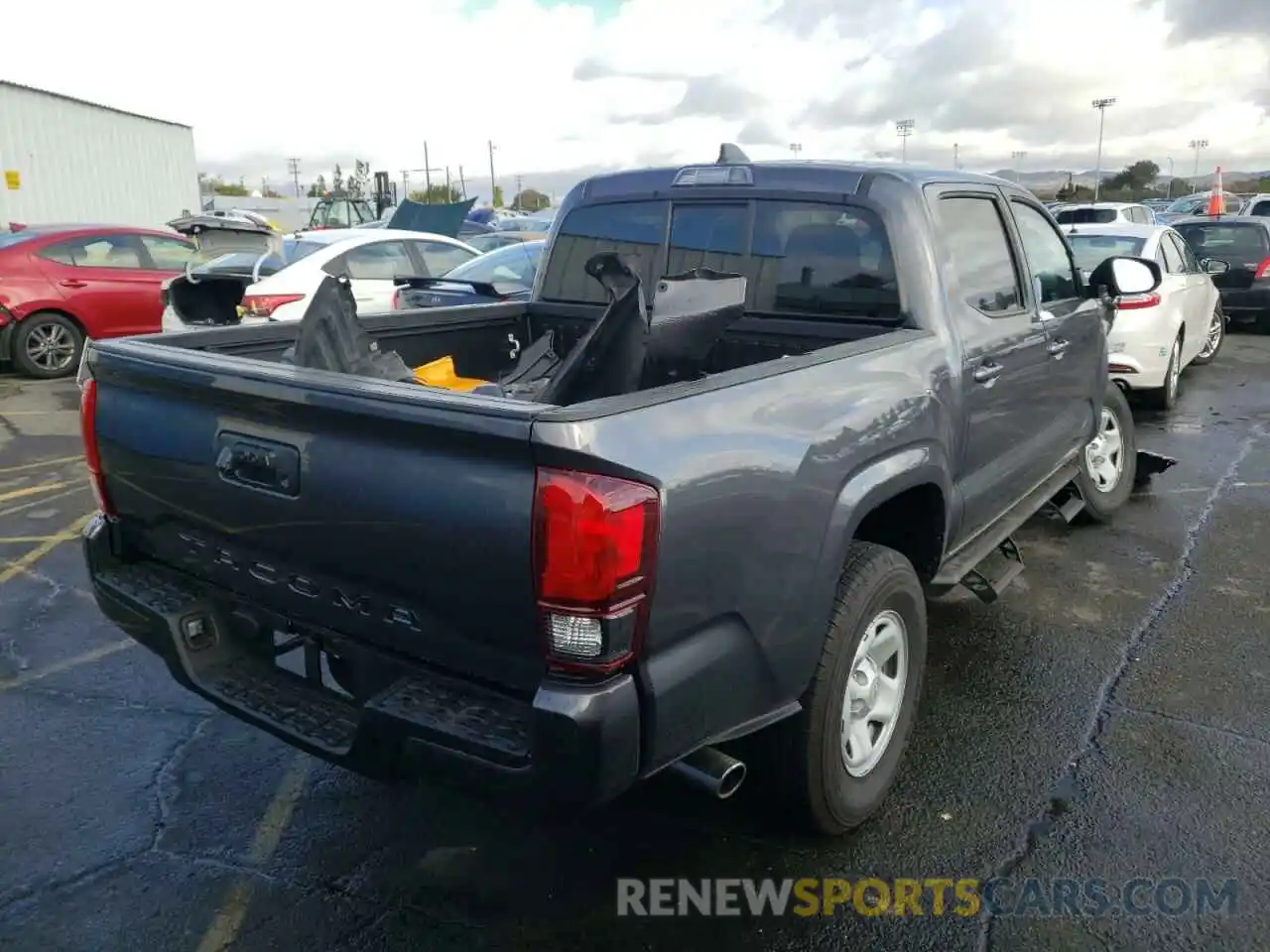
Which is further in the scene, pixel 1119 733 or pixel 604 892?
pixel 1119 733

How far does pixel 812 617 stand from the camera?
265cm

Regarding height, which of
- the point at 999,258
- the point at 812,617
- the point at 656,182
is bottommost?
the point at 812,617

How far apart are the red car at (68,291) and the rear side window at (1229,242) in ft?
42.8

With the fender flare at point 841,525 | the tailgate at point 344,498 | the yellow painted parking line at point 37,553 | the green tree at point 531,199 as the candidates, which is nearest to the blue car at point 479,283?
the yellow painted parking line at point 37,553

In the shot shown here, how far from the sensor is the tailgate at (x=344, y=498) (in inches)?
85.6

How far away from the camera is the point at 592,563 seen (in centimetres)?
208

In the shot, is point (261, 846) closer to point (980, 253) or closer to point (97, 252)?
point (980, 253)

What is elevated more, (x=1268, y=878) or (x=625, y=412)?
(x=625, y=412)

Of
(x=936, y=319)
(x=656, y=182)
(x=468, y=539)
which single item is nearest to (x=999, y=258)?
(x=936, y=319)

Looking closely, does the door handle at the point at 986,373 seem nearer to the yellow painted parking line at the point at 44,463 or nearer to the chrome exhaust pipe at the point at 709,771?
the chrome exhaust pipe at the point at 709,771

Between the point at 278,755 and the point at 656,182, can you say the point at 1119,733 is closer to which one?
the point at 656,182

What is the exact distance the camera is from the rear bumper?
7.06 feet

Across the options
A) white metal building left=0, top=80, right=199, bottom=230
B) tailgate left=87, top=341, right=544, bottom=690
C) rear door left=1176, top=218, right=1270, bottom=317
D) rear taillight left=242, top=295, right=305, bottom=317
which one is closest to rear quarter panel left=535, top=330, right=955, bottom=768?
tailgate left=87, top=341, right=544, bottom=690

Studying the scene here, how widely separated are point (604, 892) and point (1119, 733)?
203 centimetres
